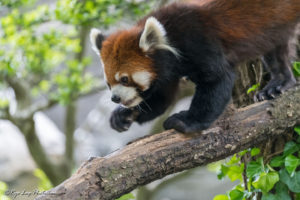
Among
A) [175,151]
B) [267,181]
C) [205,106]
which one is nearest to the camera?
[175,151]

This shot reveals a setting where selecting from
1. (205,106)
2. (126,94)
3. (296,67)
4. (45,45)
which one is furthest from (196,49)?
(45,45)

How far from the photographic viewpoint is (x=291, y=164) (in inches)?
108

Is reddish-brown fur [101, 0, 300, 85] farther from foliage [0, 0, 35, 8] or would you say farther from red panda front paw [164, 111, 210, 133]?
foliage [0, 0, 35, 8]

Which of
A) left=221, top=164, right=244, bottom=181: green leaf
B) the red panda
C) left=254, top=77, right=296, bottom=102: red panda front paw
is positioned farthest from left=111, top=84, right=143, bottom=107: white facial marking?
left=254, top=77, right=296, bottom=102: red panda front paw

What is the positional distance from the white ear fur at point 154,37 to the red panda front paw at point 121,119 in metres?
0.74

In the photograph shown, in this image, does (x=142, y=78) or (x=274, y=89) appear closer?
(x=142, y=78)

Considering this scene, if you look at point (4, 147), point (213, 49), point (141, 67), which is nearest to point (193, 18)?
point (213, 49)

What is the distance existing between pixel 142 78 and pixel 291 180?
1.34 m

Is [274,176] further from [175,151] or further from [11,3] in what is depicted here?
[11,3]

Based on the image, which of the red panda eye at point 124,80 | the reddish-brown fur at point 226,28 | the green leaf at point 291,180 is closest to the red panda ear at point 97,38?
the reddish-brown fur at point 226,28

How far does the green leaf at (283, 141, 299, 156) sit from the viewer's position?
292 cm

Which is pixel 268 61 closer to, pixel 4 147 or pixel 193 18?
pixel 193 18

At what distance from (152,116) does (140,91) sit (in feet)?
1.77

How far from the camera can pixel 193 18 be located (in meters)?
3.09
